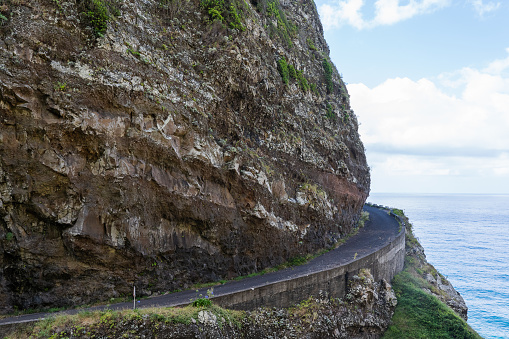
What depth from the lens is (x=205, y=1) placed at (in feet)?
61.8

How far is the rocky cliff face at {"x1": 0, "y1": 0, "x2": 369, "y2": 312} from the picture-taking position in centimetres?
1202

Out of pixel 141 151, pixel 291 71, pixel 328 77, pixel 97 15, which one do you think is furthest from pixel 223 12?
pixel 328 77

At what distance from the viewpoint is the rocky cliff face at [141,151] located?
12023mm

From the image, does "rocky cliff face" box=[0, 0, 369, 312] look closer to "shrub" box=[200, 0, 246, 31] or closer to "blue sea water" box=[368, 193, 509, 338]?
"shrub" box=[200, 0, 246, 31]

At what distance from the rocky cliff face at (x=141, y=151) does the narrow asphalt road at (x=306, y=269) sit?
2.83ft

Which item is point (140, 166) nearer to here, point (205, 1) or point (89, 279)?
point (89, 279)

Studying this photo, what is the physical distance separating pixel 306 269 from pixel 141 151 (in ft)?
37.5

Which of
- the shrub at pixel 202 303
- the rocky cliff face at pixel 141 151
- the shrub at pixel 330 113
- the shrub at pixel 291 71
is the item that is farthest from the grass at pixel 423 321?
the shrub at pixel 291 71

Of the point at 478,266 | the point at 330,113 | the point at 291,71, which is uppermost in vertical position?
the point at 291,71

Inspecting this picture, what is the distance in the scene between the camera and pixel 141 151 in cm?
1398

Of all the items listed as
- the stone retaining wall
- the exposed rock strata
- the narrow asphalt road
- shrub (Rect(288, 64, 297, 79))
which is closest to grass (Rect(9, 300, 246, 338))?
the exposed rock strata

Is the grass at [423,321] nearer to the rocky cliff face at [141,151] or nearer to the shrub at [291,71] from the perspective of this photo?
the rocky cliff face at [141,151]

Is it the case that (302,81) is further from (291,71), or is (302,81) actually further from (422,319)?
(422,319)

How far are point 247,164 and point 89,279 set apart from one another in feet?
29.8
